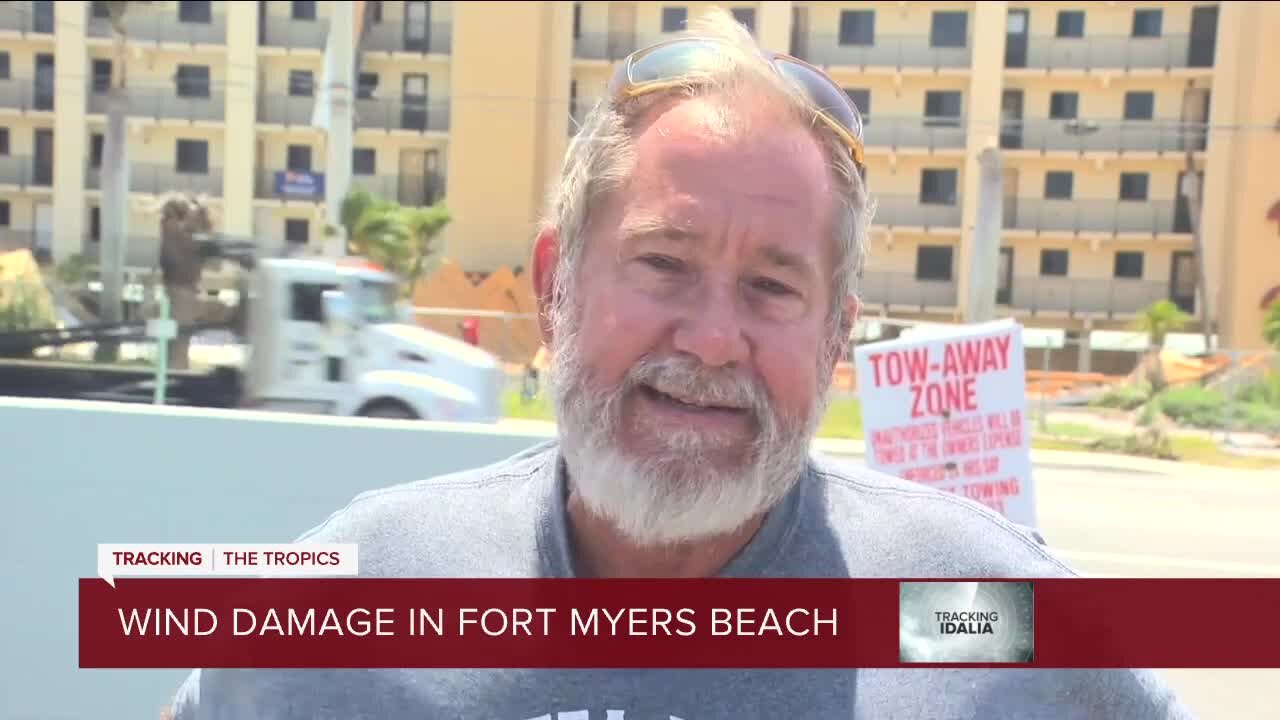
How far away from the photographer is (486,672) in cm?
168

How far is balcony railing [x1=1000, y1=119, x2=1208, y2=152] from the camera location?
1650 inches

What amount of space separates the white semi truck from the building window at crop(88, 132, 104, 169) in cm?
3496

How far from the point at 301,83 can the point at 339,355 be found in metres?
33.6

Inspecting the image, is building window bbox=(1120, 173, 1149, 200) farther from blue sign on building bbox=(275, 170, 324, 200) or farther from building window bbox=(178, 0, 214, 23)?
building window bbox=(178, 0, 214, 23)

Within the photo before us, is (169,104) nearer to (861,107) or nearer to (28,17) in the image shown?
(28,17)

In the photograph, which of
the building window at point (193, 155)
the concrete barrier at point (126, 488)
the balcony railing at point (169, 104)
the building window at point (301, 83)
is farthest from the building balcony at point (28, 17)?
the concrete barrier at point (126, 488)

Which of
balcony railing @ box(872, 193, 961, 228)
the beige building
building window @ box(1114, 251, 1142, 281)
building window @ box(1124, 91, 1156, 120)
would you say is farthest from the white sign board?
building window @ box(1124, 91, 1156, 120)

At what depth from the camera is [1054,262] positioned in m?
43.3

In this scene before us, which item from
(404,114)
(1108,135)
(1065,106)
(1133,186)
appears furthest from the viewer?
(404,114)

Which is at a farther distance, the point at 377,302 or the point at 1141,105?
the point at 1141,105

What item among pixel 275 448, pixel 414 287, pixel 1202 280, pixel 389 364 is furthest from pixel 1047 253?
pixel 275 448

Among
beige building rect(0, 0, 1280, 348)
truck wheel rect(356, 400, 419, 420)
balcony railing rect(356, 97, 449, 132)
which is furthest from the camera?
balcony railing rect(356, 97, 449, 132)

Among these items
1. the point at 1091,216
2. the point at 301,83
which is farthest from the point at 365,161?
the point at 1091,216

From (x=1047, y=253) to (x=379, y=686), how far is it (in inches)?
1729
